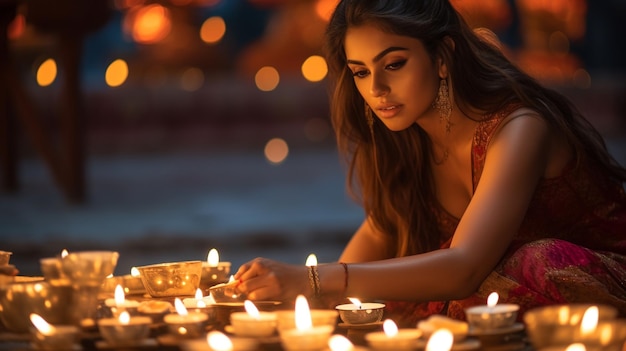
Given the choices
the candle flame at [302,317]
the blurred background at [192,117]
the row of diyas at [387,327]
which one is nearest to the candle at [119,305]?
the row of diyas at [387,327]

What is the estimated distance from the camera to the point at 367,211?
2.81 metres

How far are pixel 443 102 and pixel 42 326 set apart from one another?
1183 mm

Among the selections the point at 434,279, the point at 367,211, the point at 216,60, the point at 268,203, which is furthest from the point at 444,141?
the point at 216,60

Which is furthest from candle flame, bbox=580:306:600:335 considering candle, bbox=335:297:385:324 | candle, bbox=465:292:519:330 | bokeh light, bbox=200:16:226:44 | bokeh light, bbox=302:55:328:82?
bokeh light, bbox=200:16:226:44

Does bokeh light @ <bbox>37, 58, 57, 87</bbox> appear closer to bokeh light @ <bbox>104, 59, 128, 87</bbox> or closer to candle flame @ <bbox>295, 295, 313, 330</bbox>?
bokeh light @ <bbox>104, 59, 128, 87</bbox>

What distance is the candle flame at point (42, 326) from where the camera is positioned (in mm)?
1663

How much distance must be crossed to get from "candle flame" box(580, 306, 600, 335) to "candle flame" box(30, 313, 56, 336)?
0.79 m

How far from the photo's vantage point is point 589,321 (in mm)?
1602

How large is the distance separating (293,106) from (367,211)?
21.0 feet

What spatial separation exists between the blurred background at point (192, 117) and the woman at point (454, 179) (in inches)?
87.8

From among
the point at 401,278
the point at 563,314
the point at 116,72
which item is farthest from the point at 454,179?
the point at 116,72

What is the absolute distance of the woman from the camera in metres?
2.18

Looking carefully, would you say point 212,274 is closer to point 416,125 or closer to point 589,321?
point 416,125

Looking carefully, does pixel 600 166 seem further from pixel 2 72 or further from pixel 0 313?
pixel 2 72
